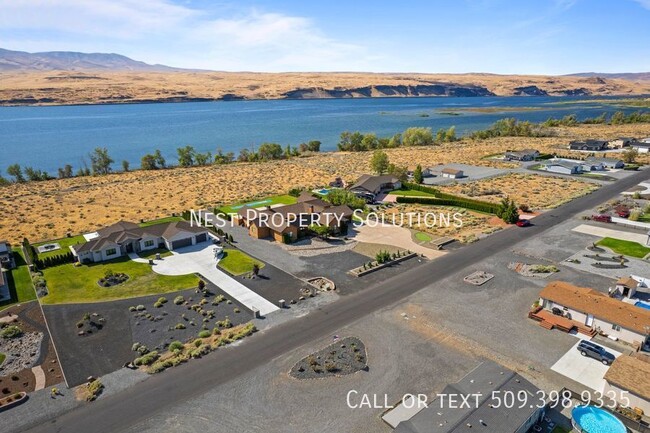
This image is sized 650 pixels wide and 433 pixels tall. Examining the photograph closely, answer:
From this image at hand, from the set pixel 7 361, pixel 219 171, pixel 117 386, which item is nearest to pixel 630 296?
pixel 117 386

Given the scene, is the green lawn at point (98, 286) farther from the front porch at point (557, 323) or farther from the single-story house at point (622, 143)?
the single-story house at point (622, 143)

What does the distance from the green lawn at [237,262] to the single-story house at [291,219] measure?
6.18 metres

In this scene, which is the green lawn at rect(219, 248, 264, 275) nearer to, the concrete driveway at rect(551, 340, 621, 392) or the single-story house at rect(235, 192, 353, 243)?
the single-story house at rect(235, 192, 353, 243)

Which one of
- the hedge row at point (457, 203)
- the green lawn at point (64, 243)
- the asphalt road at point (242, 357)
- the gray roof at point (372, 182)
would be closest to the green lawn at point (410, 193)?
the gray roof at point (372, 182)

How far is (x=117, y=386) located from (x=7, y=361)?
10927 millimetres

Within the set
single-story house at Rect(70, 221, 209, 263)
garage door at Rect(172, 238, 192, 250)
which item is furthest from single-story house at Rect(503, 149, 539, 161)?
garage door at Rect(172, 238, 192, 250)

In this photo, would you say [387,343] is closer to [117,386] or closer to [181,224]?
[117,386]

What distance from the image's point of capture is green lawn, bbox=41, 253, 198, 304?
43.2 metres

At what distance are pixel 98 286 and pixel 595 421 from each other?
46920 mm

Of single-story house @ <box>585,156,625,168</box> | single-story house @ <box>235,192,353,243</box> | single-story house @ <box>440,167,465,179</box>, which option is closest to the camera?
single-story house @ <box>235,192,353,243</box>

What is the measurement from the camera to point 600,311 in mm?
36625

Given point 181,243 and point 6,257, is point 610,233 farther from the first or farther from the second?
point 6,257

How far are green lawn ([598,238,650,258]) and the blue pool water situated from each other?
32.9 metres

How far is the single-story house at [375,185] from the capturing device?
254ft
